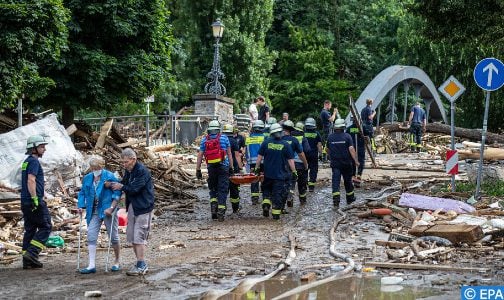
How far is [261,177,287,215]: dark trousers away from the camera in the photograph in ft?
49.9

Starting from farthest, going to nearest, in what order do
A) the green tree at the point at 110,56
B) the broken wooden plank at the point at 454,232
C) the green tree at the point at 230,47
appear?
1. the green tree at the point at 230,47
2. the green tree at the point at 110,56
3. the broken wooden plank at the point at 454,232

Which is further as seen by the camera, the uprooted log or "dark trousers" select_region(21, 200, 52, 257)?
the uprooted log

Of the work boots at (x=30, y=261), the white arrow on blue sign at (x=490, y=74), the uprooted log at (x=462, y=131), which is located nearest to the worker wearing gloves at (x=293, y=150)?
the white arrow on blue sign at (x=490, y=74)

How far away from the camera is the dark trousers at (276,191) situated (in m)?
15.2

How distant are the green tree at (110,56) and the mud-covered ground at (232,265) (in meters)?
6.80

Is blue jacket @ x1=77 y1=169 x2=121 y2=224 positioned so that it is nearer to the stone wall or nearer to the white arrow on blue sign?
the white arrow on blue sign

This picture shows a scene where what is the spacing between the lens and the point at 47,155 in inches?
656

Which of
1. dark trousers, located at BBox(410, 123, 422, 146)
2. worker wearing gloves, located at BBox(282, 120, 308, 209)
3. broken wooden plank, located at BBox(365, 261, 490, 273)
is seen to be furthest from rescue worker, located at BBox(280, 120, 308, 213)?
dark trousers, located at BBox(410, 123, 422, 146)

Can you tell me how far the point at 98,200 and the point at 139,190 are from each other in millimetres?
676

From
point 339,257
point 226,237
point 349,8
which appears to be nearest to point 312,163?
point 226,237

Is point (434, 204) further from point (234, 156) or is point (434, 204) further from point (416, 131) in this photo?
point (416, 131)

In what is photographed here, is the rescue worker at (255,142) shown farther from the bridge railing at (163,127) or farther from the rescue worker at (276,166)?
the bridge railing at (163,127)

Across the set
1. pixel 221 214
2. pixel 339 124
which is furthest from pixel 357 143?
pixel 221 214

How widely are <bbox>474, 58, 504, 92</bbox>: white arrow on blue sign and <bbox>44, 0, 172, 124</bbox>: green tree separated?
9.62 metres
